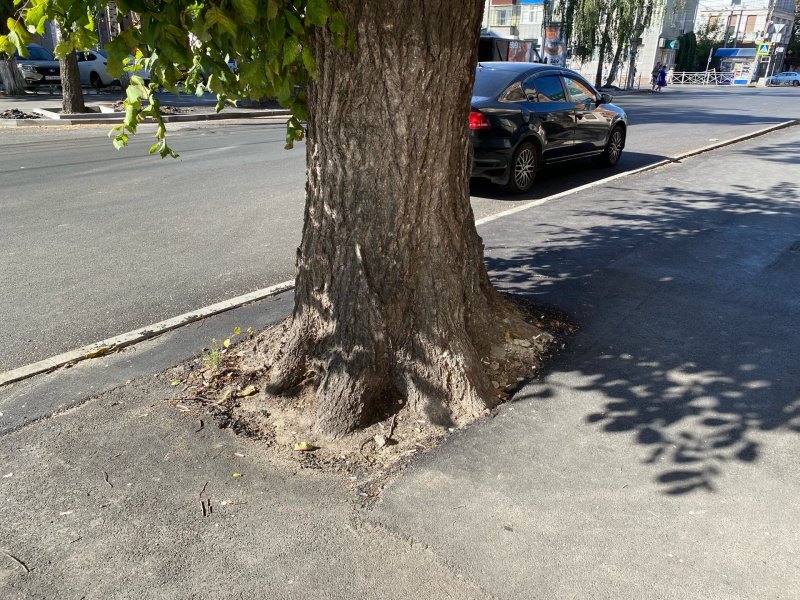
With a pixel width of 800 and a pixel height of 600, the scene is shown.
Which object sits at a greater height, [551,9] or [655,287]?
[551,9]

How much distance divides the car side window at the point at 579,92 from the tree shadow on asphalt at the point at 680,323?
9.19ft

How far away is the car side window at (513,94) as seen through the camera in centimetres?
895

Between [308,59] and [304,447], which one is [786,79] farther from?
[304,447]

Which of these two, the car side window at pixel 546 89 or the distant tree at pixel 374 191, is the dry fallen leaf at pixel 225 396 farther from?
the car side window at pixel 546 89

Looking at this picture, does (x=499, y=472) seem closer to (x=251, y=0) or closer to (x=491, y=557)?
(x=491, y=557)

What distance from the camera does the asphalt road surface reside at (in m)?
5.06

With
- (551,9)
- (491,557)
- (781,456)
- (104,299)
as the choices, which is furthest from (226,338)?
(551,9)

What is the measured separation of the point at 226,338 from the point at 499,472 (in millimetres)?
2310

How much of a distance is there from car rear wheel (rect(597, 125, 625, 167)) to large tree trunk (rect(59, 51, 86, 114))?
46.8ft

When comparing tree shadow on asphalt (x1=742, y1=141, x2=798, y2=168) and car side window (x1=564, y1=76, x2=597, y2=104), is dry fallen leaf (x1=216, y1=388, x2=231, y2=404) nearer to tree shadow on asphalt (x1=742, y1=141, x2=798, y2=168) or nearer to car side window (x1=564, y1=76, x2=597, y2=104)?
car side window (x1=564, y1=76, x2=597, y2=104)

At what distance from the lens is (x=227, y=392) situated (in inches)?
150

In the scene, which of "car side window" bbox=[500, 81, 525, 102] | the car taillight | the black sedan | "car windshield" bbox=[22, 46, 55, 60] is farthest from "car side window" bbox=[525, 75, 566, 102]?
"car windshield" bbox=[22, 46, 55, 60]

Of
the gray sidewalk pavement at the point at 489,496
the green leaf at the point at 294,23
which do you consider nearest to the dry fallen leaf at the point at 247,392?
the gray sidewalk pavement at the point at 489,496

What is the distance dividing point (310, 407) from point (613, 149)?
9687 millimetres
